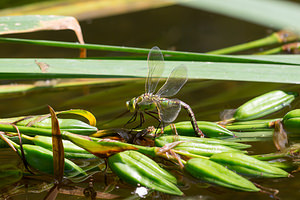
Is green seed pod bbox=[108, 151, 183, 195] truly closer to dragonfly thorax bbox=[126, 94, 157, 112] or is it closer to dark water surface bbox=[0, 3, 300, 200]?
dark water surface bbox=[0, 3, 300, 200]

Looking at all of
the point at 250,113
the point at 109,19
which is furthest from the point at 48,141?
the point at 109,19

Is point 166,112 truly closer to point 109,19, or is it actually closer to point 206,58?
point 206,58

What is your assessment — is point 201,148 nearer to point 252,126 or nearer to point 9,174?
point 252,126

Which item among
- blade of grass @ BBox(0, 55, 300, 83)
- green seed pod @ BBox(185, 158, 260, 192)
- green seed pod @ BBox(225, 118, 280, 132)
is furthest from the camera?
blade of grass @ BBox(0, 55, 300, 83)

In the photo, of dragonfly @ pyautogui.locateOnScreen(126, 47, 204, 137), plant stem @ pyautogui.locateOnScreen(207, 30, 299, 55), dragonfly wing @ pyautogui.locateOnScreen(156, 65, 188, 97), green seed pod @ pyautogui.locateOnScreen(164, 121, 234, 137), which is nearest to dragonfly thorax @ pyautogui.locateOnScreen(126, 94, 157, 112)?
dragonfly @ pyautogui.locateOnScreen(126, 47, 204, 137)

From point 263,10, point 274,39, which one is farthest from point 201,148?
point 274,39

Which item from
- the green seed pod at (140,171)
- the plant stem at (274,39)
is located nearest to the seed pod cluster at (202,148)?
the green seed pod at (140,171)

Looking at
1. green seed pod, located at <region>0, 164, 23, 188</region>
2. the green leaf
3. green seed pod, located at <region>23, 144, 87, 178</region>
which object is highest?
the green leaf
